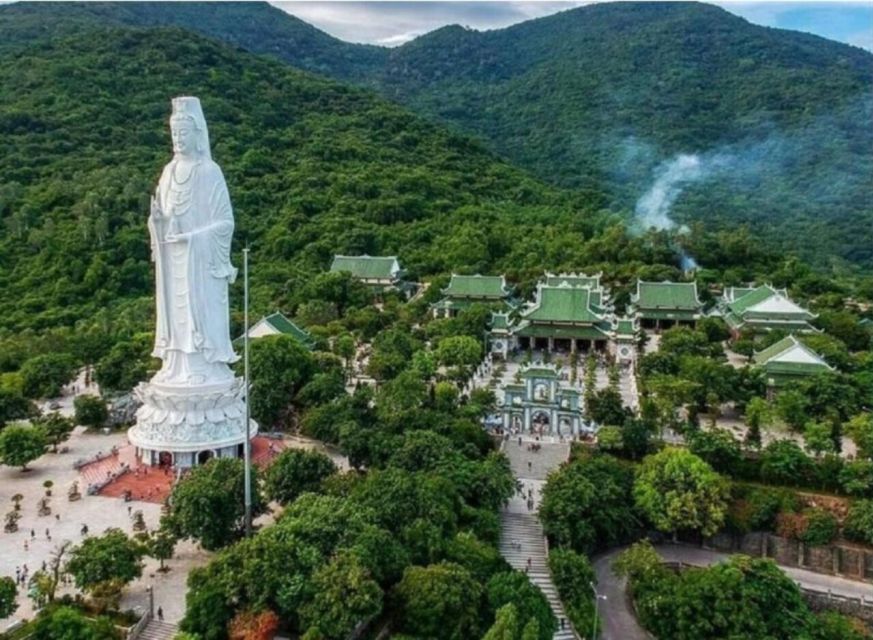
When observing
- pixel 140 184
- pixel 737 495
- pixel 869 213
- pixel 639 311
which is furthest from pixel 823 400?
pixel 869 213

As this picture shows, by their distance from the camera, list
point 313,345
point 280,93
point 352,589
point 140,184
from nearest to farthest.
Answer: point 352,589, point 313,345, point 140,184, point 280,93

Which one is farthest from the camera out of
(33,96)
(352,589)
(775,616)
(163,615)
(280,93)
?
(280,93)

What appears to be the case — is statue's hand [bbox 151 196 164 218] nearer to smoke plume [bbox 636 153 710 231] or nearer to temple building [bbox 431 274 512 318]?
temple building [bbox 431 274 512 318]

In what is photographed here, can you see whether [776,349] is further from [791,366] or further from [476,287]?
[476,287]

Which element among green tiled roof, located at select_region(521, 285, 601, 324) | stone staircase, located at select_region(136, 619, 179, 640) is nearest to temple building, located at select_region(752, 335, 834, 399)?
green tiled roof, located at select_region(521, 285, 601, 324)

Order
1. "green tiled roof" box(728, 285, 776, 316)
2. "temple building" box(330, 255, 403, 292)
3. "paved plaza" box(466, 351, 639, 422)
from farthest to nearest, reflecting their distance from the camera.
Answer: "temple building" box(330, 255, 403, 292)
"green tiled roof" box(728, 285, 776, 316)
"paved plaza" box(466, 351, 639, 422)

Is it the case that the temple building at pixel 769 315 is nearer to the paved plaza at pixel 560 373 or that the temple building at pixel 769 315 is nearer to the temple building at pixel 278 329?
the paved plaza at pixel 560 373

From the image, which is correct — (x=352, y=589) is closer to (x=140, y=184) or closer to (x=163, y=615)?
(x=163, y=615)
